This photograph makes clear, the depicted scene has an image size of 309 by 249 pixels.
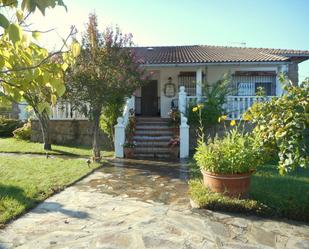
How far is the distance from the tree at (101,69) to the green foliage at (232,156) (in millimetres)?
4517

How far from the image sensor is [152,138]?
1295cm

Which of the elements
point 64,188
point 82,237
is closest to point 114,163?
point 64,188

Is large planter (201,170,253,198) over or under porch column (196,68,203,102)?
under

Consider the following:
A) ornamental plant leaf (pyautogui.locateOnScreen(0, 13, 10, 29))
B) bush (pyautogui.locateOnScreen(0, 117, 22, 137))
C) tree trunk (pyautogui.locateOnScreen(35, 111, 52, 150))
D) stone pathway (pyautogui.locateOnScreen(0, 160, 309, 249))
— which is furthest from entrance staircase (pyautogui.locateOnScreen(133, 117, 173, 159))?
ornamental plant leaf (pyautogui.locateOnScreen(0, 13, 10, 29))

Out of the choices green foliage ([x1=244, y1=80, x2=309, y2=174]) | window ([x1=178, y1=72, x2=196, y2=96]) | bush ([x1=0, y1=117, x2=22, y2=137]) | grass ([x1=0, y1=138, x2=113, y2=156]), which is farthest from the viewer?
bush ([x1=0, y1=117, x2=22, y2=137])

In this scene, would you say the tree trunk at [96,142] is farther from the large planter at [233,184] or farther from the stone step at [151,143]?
the large planter at [233,184]

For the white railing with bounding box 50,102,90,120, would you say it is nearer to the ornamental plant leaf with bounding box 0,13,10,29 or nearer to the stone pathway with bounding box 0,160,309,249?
the stone pathway with bounding box 0,160,309,249

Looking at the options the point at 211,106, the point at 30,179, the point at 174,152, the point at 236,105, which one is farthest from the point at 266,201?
the point at 236,105

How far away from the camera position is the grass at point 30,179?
590 cm

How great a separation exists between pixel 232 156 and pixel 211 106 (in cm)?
725

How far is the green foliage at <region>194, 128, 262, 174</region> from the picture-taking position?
20.5ft

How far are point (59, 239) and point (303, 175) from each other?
6620mm

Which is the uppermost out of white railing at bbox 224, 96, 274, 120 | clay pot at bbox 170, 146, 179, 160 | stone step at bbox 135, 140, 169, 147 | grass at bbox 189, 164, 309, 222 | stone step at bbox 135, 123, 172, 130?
white railing at bbox 224, 96, 274, 120

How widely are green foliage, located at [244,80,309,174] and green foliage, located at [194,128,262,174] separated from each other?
0.92 ft
